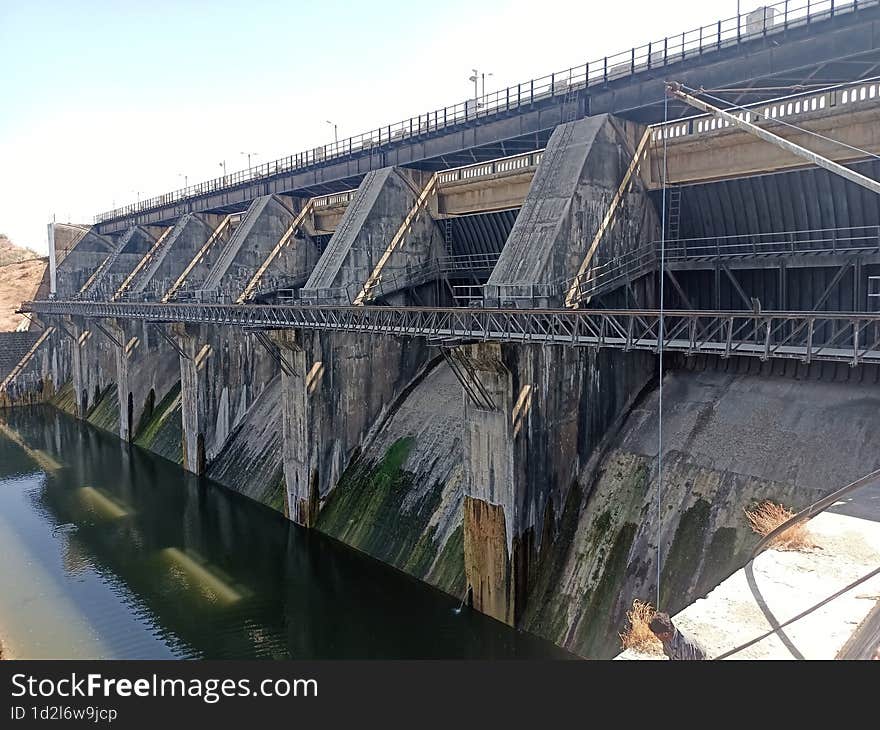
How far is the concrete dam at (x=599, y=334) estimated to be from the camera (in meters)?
14.1

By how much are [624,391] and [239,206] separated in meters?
26.3

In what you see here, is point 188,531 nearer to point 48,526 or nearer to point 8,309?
point 48,526

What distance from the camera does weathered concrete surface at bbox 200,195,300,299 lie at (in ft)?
98.6

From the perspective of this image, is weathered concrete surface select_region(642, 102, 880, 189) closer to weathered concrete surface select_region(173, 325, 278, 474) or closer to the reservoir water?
the reservoir water

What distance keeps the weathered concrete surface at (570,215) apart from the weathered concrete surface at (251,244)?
16.9 metres

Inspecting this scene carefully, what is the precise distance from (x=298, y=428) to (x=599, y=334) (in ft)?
42.2

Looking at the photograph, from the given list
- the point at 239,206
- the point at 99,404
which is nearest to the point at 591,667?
the point at 239,206

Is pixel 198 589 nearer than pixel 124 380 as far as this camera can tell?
Yes

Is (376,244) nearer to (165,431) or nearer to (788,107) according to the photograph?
(788,107)

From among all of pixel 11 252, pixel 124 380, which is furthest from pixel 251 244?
pixel 11 252

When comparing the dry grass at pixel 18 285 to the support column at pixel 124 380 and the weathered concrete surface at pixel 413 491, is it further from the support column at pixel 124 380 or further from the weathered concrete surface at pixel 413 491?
the weathered concrete surface at pixel 413 491

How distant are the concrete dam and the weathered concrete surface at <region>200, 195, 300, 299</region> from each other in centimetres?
407

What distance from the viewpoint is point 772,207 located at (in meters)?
17.0

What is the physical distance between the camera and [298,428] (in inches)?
910
